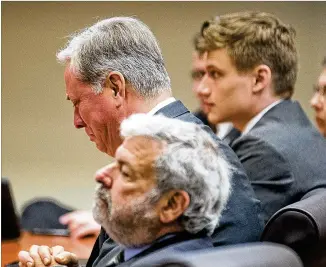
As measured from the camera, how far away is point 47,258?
7.98 ft

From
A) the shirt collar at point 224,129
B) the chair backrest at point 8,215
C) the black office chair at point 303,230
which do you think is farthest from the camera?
the shirt collar at point 224,129

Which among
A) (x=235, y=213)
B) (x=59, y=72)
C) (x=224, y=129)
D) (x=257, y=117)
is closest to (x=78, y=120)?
(x=235, y=213)

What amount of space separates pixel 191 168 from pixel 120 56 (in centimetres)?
71

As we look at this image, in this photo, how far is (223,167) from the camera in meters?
1.98

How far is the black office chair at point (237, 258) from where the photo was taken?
1.48 meters

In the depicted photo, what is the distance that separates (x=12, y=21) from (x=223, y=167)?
446cm

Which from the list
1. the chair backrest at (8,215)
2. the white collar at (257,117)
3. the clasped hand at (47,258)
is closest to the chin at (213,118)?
the white collar at (257,117)

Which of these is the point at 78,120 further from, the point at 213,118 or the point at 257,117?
the point at 213,118

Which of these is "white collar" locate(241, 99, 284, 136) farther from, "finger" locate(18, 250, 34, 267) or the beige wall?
the beige wall

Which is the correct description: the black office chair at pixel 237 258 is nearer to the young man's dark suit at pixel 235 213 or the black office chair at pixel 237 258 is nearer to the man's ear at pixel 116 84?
the young man's dark suit at pixel 235 213

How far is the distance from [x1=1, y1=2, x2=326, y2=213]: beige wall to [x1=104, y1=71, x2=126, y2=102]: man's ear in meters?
3.68

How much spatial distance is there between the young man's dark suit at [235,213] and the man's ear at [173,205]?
31 centimetres

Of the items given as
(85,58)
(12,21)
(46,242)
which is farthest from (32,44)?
(85,58)

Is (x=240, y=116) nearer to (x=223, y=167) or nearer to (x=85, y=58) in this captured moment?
(x=85, y=58)
